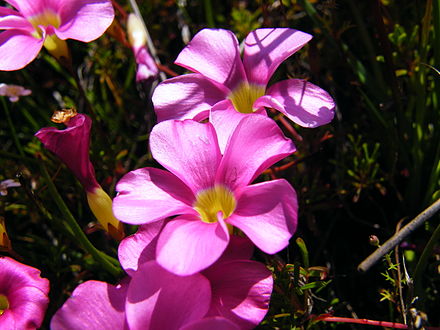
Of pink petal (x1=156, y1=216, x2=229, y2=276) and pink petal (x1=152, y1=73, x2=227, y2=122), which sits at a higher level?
pink petal (x1=152, y1=73, x2=227, y2=122)

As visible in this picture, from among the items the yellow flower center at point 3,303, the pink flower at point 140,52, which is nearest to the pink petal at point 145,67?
the pink flower at point 140,52

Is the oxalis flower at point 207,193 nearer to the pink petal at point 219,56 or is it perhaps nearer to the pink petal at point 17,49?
the pink petal at point 219,56

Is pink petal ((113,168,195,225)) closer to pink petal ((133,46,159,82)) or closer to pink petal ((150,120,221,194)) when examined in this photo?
pink petal ((150,120,221,194))

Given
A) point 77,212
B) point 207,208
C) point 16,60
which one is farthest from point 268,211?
point 77,212

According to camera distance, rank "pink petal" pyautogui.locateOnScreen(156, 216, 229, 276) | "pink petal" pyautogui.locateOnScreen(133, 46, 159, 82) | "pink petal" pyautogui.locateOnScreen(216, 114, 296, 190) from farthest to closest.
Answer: "pink petal" pyautogui.locateOnScreen(133, 46, 159, 82)
"pink petal" pyautogui.locateOnScreen(216, 114, 296, 190)
"pink petal" pyautogui.locateOnScreen(156, 216, 229, 276)

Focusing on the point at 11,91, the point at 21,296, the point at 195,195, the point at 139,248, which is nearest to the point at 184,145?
the point at 195,195

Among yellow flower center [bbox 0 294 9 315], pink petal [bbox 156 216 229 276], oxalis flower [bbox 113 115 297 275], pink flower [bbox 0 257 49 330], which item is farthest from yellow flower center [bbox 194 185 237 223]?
yellow flower center [bbox 0 294 9 315]
